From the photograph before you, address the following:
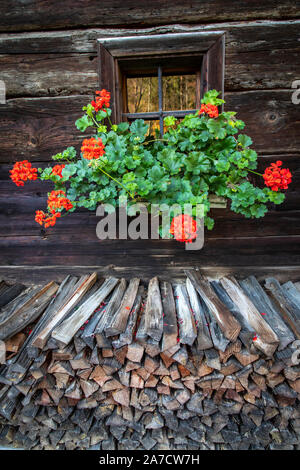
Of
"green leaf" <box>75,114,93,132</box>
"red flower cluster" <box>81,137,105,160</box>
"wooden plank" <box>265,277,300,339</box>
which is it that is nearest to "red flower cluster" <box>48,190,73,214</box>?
"red flower cluster" <box>81,137,105,160</box>

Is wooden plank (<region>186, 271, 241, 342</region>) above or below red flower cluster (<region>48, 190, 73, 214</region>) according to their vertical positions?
below

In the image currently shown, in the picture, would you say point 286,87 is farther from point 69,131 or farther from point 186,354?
point 186,354

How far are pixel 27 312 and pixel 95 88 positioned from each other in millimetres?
1542

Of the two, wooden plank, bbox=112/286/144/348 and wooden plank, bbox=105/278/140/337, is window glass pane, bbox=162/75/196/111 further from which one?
wooden plank, bbox=112/286/144/348

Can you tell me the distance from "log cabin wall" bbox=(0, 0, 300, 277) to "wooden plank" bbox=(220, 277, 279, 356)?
0.73 ft

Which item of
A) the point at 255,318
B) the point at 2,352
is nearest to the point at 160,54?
the point at 255,318

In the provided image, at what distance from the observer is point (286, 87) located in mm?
1674

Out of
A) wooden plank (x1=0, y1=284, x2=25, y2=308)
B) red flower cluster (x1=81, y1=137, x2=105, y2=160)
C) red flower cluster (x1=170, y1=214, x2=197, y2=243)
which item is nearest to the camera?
red flower cluster (x1=170, y1=214, x2=197, y2=243)

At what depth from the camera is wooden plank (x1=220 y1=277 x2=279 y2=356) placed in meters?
1.34

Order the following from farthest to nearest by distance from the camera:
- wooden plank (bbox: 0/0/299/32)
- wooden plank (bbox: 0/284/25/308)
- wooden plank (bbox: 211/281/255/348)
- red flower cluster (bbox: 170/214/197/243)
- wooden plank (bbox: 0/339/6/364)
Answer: wooden plank (bbox: 0/284/25/308) → wooden plank (bbox: 0/0/299/32) → wooden plank (bbox: 0/339/6/364) → wooden plank (bbox: 211/281/255/348) → red flower cluster (bbox: 170/214/197/243)

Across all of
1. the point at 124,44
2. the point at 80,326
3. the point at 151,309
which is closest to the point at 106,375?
the point at 80,326

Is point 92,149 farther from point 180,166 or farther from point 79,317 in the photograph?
point 79,317

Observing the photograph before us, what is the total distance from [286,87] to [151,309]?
5.45 ft

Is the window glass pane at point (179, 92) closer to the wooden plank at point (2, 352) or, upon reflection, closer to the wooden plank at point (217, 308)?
the wooden plank at point (217, 308)
